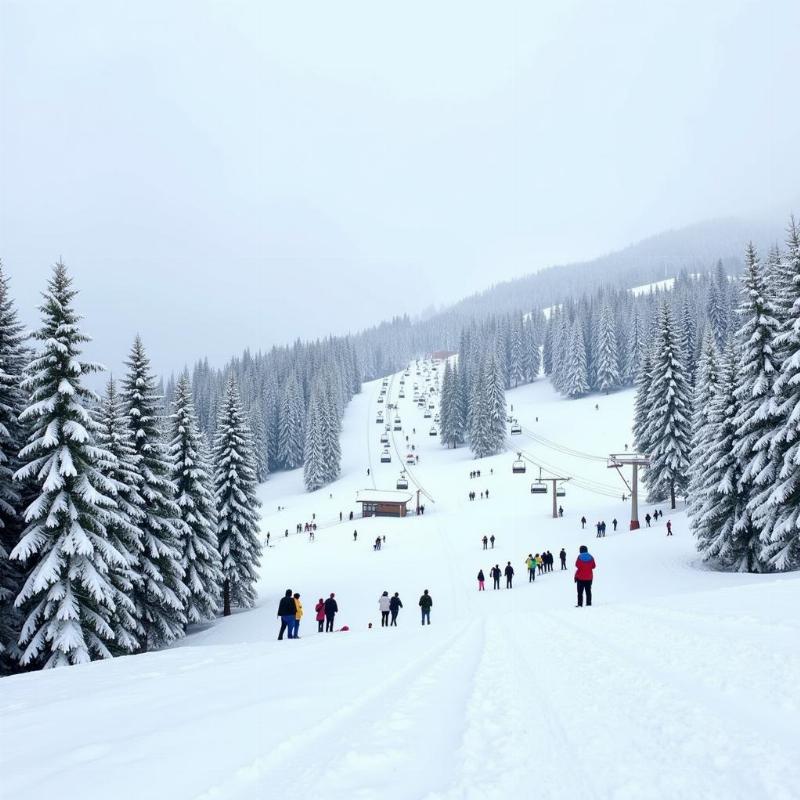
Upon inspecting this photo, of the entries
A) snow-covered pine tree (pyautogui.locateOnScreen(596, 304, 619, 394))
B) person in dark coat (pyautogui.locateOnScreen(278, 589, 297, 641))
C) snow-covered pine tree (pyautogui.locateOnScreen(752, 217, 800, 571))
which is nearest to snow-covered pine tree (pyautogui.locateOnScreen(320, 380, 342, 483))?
snow-covered pine tree (pyautogui.locateOnScreen(596, 304, 619, 394))

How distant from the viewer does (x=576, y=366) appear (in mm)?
117438

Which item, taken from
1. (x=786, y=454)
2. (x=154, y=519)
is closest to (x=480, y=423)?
(x=786, y=454)

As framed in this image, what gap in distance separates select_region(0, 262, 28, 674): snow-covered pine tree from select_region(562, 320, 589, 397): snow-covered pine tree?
10862cm

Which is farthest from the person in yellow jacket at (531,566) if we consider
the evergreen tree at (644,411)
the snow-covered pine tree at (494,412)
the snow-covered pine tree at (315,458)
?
the snow-covered pine tree at (315,458)

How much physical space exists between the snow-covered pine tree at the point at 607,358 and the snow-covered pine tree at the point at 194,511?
3955 inches

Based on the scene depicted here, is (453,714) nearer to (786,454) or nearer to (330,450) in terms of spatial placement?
(786,454)

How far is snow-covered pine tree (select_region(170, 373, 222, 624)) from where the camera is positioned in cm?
2797

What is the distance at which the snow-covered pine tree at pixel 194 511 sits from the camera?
2797cm

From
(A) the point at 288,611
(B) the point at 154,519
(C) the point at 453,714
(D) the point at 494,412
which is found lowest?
(A) the point at 288,611

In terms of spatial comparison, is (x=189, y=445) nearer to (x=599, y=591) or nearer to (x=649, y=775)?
(x=599, y=591)

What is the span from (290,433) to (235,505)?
78.4 metres

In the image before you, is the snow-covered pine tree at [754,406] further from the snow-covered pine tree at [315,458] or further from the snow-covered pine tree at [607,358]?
the snow-covered pine tree at [607,358]

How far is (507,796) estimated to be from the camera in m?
3.46

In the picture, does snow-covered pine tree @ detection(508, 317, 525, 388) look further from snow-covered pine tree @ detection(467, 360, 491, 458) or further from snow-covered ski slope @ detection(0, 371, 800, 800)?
snow-covered ski slope @ detection(0, 371, 800, 800)
